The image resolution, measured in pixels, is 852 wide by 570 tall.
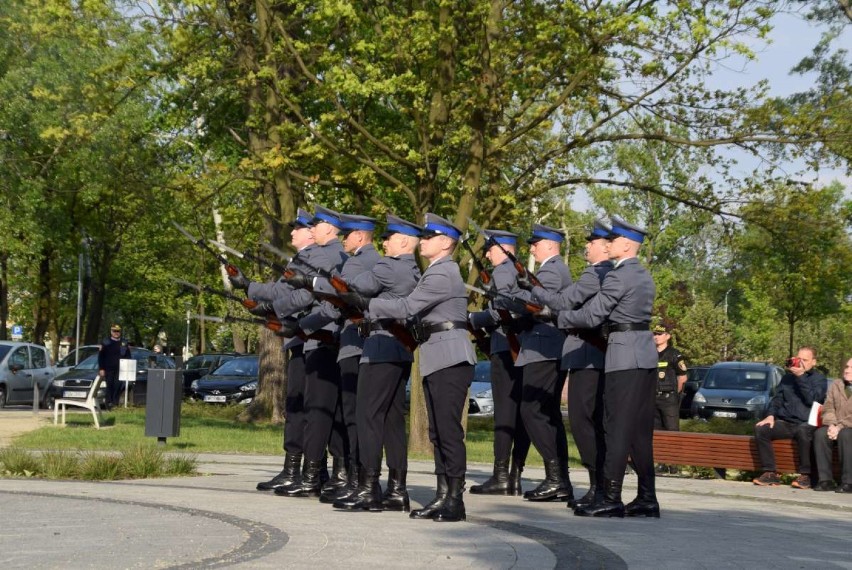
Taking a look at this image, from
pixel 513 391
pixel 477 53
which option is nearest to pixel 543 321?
pixel 513 391

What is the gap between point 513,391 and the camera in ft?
41.2

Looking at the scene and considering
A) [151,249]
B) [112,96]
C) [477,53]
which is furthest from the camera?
[151,249]

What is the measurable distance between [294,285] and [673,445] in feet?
24.8

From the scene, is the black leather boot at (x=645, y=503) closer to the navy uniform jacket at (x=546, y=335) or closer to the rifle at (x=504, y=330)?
the navy uniform jacket at (x=546, y=335)

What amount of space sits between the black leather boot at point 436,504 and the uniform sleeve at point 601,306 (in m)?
1.53

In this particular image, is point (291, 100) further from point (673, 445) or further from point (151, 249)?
point (151, 249)

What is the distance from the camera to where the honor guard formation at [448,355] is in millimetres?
10617

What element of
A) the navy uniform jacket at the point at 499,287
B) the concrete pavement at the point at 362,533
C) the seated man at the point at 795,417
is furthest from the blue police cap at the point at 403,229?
the seated man at the point at 795,417

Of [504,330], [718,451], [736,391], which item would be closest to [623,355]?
[504,330]

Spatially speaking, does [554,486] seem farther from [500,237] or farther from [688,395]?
[688,395]

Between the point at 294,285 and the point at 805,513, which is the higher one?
the point at 294,285

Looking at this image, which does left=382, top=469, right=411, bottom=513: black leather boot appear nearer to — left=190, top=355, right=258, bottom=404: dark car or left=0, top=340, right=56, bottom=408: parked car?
left=0, top=340, right=56, bottom=408: parked car

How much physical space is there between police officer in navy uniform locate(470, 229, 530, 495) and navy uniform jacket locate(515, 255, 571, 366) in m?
0.23

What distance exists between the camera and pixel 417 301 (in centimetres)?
1049
